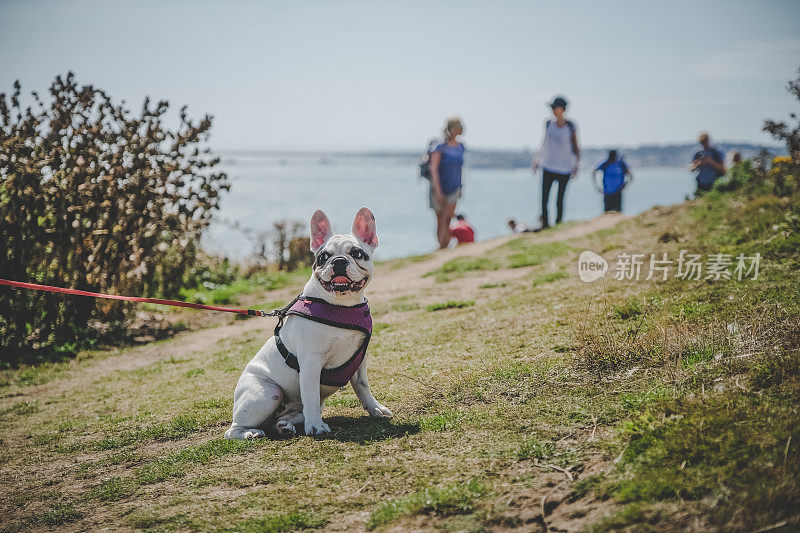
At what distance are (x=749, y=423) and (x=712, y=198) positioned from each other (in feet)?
46.7

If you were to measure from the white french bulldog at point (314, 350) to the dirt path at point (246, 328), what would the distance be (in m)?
4.90

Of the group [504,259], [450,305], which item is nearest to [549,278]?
[450,305]

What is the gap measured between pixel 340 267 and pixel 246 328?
6996 millimetres

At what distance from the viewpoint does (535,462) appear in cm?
441

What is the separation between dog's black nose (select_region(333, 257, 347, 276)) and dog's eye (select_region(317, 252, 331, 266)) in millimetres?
206

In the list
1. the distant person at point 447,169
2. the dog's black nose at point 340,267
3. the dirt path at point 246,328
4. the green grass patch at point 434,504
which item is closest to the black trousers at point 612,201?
the dirt path at point 246,328

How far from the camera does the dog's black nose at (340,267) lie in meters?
5.11

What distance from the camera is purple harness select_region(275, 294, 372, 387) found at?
5.28 m

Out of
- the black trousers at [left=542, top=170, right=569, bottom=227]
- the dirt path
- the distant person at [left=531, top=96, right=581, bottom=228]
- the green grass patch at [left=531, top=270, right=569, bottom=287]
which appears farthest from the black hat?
the green grass patch at [left=531, top=270, right=569, bottom=287]

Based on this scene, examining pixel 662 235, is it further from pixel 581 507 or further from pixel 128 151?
pixel 128 151

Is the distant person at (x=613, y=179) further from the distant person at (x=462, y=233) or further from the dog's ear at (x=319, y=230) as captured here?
the dog's ear at (x=319, y=230)

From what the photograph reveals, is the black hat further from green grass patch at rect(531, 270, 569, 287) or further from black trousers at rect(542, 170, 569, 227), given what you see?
green grass patch at rect(531, 270, 569, 287)

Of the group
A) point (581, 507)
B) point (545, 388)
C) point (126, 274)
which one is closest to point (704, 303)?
point (545, 388)

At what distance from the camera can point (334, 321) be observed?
207 inches
